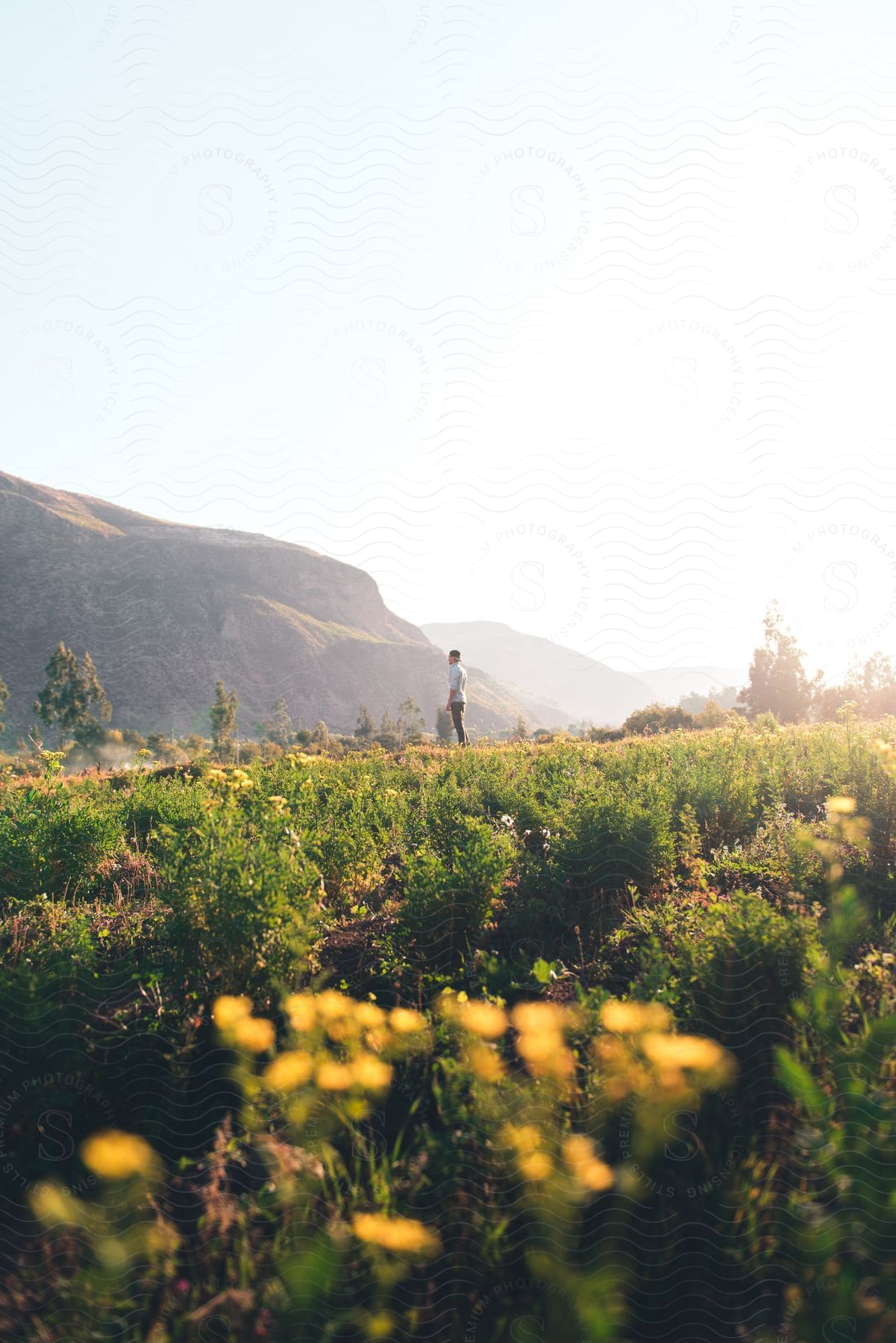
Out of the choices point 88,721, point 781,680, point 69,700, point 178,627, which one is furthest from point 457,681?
point 178,627

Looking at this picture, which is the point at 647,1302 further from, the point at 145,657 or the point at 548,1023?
the point at 145,657

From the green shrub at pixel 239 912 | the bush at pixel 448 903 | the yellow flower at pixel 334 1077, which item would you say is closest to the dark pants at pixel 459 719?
the bush at pixel 448 903

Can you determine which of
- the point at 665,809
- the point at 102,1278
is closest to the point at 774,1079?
the point at 102,1278

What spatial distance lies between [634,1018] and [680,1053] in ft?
1.14

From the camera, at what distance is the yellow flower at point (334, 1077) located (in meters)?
1.94

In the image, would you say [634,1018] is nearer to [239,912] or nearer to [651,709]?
[239,912]

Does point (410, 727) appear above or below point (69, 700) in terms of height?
above

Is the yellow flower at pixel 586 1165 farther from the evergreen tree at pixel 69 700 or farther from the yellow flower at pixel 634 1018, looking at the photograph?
the evergreen tree at pixel 69 700

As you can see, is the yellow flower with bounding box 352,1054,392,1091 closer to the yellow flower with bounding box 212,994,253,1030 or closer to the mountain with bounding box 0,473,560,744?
the yellow flower with bounding box 212,994,253,1030

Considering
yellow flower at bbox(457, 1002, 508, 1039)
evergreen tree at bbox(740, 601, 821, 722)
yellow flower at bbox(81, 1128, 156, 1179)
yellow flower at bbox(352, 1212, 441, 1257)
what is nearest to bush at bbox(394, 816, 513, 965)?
yellow flower at bbox(457, 1002, 508, 1039)

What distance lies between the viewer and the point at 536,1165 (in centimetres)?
192

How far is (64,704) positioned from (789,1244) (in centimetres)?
5895

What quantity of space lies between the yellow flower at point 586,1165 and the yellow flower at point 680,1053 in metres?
0.35

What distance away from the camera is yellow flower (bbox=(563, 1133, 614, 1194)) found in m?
1.83
